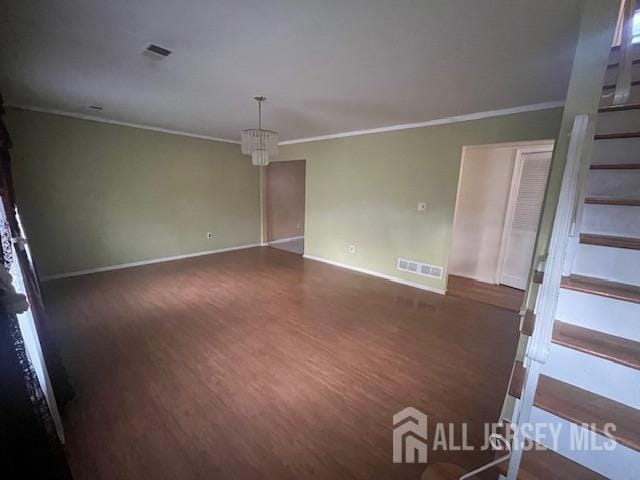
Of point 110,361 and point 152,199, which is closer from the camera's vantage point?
point 110,361

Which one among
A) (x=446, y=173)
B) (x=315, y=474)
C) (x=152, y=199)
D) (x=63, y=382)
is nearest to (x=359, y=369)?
(x=315, y=474)

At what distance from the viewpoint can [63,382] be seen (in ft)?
5.64

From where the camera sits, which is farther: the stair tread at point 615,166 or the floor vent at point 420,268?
the floor vent at point 420,268

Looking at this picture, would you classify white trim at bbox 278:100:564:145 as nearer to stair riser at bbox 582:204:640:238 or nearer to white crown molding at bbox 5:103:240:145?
stair riser at bbox 582:204:640:238

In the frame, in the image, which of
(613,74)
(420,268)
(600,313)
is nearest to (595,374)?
(600,313)

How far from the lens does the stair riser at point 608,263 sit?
4.06ft

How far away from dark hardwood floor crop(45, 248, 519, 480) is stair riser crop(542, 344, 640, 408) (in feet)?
2.43

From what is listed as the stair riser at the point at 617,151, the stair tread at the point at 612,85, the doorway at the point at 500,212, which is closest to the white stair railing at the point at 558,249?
the stair riser at the point at 617,151

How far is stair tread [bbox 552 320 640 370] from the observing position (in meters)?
1.02

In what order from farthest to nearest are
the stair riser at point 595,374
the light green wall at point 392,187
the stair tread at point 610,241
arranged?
the light green wall at point 392,187 < the stair tread at point 610,241 < the stair riser at point 595,374

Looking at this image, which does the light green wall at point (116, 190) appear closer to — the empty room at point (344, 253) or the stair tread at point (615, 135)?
the empty room at point (344, 253)

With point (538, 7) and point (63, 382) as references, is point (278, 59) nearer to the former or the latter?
point (538, 7)

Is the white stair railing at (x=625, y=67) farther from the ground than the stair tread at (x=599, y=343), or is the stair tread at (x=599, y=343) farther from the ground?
the white stair railing at (x=625, y=67)

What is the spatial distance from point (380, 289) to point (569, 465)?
289 centimetres
